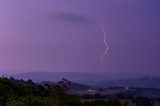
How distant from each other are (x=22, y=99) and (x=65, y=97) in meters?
5.71

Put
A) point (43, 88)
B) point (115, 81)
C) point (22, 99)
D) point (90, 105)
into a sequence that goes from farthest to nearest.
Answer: point (115, 81) < point (43, 88) < point (90, 105) < point (22, 99)

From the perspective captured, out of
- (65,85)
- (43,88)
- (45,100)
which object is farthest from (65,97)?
(43,88)

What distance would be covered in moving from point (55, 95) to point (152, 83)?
4638 inches

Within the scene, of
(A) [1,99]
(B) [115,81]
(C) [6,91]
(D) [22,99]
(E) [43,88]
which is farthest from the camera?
(B) [115,81]

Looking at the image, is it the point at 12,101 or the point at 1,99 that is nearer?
the point at 12,101

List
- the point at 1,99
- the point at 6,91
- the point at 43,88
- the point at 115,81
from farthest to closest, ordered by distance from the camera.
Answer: the point at 115,81, the point at 43,88, the point at 6,91, the point at 1,99

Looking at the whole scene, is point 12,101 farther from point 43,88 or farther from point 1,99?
point 43,88

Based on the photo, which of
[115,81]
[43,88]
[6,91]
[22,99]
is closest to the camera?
[22,99]

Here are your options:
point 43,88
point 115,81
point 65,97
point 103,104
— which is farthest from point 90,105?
point 115,81

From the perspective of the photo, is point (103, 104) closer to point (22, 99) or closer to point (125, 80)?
point (22, 99)

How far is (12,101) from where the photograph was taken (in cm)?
3297

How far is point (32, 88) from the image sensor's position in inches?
2029

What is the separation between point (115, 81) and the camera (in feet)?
489

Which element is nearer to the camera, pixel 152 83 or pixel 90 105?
pixel 90 105
